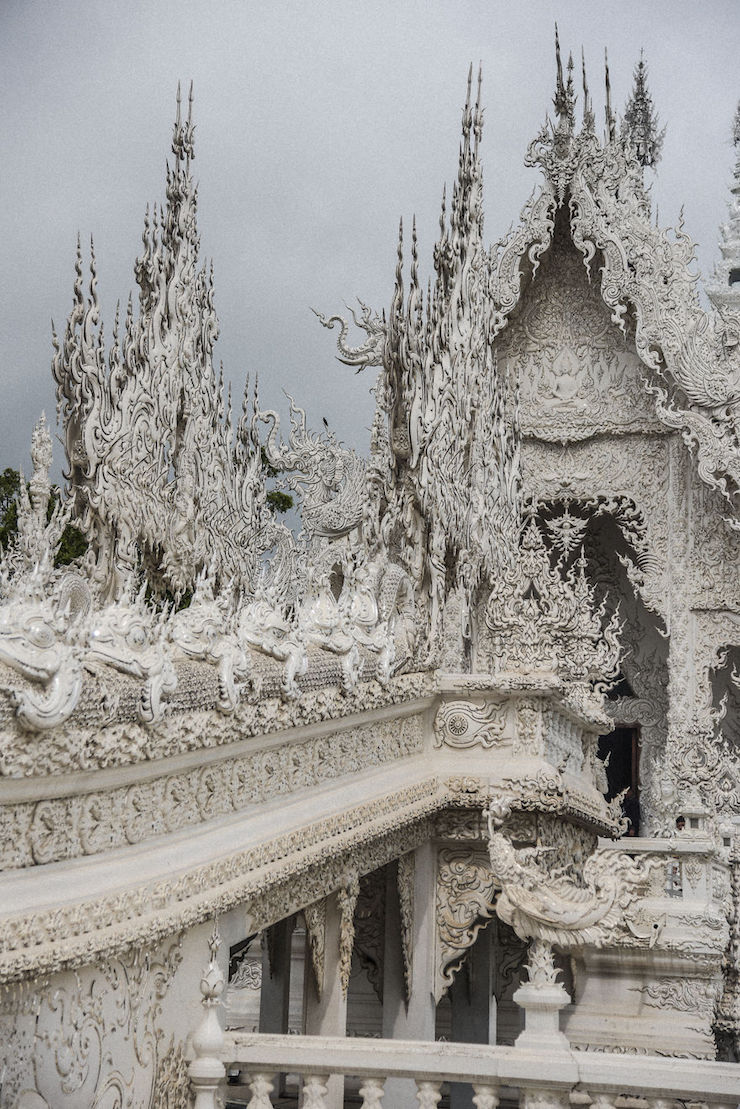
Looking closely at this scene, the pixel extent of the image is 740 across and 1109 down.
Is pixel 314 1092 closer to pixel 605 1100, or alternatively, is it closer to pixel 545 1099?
pixel 545 1099

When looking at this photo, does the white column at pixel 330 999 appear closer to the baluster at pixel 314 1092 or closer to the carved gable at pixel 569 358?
the baluster at pixel 314 1092

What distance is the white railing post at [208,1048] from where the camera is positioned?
10.4ft

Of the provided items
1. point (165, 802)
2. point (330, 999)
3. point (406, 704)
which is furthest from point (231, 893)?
point (406, 704)

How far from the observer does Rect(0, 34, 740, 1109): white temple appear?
2.93 m

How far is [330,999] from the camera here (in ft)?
14.6

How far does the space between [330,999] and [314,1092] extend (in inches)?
45.5

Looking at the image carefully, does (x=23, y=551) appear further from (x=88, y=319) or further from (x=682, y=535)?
(x=682, y=535)

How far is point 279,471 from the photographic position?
43.8ft

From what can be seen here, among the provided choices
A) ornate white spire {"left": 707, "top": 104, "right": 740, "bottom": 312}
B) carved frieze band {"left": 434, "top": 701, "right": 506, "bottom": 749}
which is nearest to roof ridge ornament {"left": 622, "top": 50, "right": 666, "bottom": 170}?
ornate white spire {"left": 707, "top": 104, "right": 740, "bottom": 312}

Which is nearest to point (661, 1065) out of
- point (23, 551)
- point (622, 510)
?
point (23, 551)

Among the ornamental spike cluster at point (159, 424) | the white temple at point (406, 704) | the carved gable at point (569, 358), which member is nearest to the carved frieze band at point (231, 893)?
the white temple at point (406, 704)

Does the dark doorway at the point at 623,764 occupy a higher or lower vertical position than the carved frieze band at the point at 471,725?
higher

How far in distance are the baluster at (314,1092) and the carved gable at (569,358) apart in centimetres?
963

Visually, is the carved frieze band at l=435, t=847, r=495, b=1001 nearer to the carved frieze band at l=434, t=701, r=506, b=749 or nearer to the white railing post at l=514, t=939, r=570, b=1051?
the carved frieze band at l=434, t=701, r=506, b=749
